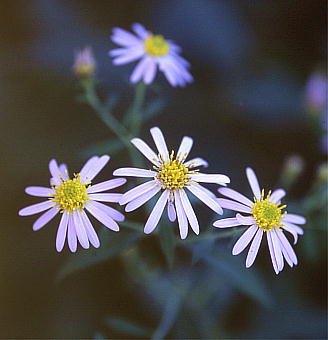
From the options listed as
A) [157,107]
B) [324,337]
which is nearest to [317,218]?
[324,337]

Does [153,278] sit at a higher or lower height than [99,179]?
lower

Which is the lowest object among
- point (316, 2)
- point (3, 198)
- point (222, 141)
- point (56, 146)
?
point (3, 198)

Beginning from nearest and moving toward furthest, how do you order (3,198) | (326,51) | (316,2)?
1. (3,198)
2. (316,2)
3. (326,51)

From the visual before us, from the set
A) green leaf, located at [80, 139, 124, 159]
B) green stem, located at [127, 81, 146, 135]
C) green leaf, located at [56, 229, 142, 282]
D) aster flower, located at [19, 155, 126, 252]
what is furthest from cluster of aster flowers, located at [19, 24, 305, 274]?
green stem, located at [127, 81, 146, 135]

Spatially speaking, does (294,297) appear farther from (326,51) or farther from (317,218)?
(326,51)

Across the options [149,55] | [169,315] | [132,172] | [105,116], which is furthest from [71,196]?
[149,55]

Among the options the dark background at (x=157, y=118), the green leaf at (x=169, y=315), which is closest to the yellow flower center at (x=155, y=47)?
the dark background at (x=157, y=118)

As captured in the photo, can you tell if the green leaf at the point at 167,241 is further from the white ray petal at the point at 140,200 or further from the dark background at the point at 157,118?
the dark background at the point at 157,118
